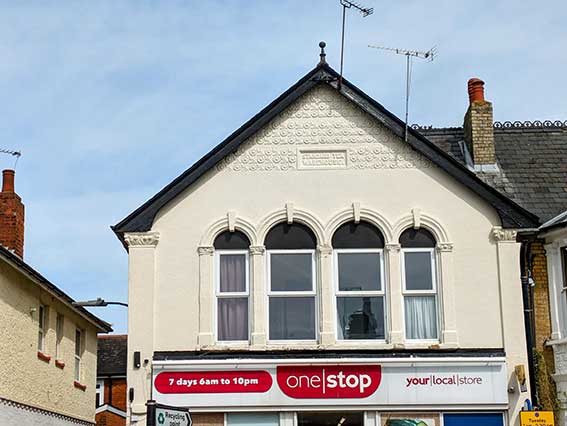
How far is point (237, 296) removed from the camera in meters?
18.4

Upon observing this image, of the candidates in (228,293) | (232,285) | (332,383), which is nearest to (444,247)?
(332,383)

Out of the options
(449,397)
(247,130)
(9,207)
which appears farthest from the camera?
(9,207)

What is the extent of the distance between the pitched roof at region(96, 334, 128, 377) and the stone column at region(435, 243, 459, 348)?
23.6 meters

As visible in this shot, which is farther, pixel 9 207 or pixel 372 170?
pixel 9 207

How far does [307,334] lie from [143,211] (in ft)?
13.5

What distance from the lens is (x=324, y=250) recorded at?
1848 centimetres

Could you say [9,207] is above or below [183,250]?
above

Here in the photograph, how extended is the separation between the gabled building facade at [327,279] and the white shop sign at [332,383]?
0.09ft

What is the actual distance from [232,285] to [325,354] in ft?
7.63

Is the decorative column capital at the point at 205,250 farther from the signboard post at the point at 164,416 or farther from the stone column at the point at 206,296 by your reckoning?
the signboard post at the point at 164,416

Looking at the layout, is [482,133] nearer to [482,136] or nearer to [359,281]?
[482,136]

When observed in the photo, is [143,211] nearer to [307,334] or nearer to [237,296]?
[237,296]

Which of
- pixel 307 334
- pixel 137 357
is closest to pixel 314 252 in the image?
pixel 307 334

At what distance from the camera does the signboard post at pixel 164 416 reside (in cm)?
1262
